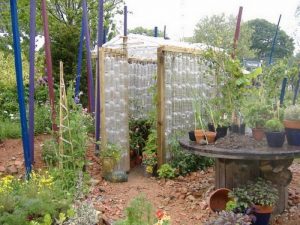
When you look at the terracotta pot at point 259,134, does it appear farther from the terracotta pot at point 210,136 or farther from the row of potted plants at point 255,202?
the row of potted plants at point 255,202

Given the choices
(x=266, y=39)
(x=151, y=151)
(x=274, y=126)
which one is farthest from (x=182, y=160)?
(x=266, y=39)

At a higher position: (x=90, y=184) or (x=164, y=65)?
(x=164, y=65)

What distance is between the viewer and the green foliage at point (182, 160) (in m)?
5.34

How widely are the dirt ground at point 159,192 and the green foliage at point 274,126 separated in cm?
93

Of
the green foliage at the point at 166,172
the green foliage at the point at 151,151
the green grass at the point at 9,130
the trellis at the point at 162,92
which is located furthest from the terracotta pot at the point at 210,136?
the green grass at the point at 9,130

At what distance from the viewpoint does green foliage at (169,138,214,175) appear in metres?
5.34

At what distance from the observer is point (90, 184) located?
15.7 feet

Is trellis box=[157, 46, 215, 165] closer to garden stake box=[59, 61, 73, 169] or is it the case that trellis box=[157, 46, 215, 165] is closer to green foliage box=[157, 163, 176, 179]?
green foliage box=[157, 163, 176, 179]

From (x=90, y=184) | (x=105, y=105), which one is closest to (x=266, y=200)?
(x=90, y=184)

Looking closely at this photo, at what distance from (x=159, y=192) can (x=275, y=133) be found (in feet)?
5.23

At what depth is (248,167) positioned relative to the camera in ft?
13.4

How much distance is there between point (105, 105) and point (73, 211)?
2.27 meters

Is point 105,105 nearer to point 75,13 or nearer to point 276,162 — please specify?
point 276,162

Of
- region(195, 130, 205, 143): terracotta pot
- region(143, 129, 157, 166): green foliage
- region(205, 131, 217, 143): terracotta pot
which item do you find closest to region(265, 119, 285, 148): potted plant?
region(205, 131, 217, 143): terracotta pot
